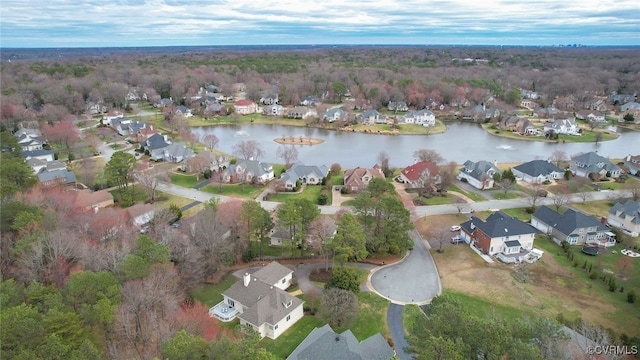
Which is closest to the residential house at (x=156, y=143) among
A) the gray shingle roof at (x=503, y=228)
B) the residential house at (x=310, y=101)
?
the gray shingle roof at (x=503, y=228)

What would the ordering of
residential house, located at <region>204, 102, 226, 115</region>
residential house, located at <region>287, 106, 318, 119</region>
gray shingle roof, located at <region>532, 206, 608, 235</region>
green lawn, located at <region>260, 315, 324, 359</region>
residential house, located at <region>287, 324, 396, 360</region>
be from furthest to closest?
residential house, located at <region>204, 102, 226, 115</region> < residential house, located at <region>287, 106, 318, 119</region> < gray shingle roof, located at <region>532, 206, 608, 235</region> < green lawn, located at <region>260, 315, 324, 359</region> < residential house, located at <region>287, 324, 396, 360</region>

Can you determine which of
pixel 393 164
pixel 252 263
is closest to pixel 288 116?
pixel 393 164

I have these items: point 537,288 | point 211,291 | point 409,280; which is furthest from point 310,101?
point 537,288

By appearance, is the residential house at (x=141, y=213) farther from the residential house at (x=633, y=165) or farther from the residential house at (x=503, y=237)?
the residential house at (x=633, y=165)

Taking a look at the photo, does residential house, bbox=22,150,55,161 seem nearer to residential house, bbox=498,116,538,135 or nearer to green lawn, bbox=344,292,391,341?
green lawn, bbox=344,292,391,341

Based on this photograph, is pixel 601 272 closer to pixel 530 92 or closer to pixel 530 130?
pixel 530 130

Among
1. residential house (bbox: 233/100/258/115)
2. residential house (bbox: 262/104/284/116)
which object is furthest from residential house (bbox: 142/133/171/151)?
residential house (bbox: 262/104/284/116)

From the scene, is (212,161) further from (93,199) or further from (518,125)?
(518,125)
